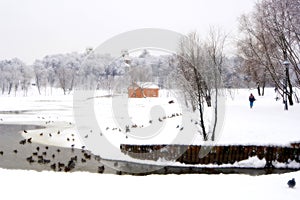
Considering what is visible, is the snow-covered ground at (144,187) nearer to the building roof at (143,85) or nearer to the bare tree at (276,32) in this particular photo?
the bare tree at (276,32)

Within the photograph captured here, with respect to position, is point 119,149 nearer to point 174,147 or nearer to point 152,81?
point 174,147

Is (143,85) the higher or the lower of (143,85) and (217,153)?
the higher

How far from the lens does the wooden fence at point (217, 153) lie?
14984 mm

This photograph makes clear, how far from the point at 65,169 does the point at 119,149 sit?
4.02 meters

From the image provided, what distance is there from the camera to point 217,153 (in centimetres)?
1552

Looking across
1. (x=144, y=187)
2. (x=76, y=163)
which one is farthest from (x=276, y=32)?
(x=144, y=187)

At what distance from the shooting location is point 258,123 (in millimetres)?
19984

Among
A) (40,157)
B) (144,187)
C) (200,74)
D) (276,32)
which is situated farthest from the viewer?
(276,32)

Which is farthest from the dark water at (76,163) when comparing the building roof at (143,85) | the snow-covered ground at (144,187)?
the building roof at (143,85)

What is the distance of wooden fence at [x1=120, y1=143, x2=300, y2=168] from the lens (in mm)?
14984

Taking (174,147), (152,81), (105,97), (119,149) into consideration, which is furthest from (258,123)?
(105,97)

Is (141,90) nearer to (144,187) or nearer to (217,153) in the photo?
(217,153)

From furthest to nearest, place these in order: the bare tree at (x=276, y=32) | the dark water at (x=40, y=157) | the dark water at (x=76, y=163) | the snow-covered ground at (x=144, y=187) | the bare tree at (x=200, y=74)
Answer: the bare tree at (x=276, y=32), the bare tree at (x=200, y=74), the dark water at (x=40, y=157), the dark water at (x=76, y=163), the snow-covered ground at (x=144, y=187)

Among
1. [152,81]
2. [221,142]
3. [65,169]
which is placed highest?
[152,81]
